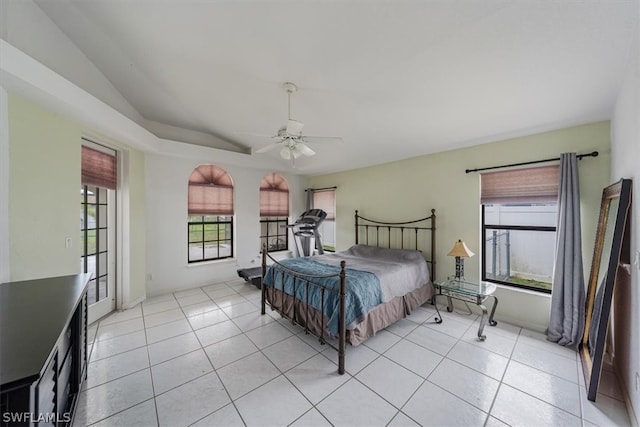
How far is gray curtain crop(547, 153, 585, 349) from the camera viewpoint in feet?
8.20

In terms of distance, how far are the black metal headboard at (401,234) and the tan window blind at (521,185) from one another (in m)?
0.81

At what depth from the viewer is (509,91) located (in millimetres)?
2232

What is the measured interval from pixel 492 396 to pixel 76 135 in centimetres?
486

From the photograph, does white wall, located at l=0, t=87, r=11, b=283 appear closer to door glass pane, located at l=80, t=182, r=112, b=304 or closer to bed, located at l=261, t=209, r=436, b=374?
door glass pane, located at l=80, t=182, r=112, b=304

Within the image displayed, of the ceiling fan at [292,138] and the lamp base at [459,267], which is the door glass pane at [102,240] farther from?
the lamp base at [459,267]

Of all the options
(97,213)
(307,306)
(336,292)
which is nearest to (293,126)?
(336,292)

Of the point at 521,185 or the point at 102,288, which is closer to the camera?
the point at 521,185

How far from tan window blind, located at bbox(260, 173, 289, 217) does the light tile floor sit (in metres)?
2.95

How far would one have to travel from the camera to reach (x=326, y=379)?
2.09 meters

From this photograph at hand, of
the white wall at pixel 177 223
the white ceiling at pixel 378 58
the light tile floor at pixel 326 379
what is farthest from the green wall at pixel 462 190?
the white wall at pixel 177 223

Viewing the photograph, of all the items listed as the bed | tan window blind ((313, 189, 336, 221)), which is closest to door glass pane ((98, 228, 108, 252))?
the bed

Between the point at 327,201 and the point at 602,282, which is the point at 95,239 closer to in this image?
the point at 327,201

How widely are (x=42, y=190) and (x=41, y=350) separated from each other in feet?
6.96

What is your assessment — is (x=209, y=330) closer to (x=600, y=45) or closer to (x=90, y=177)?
(x=90, y=177)
